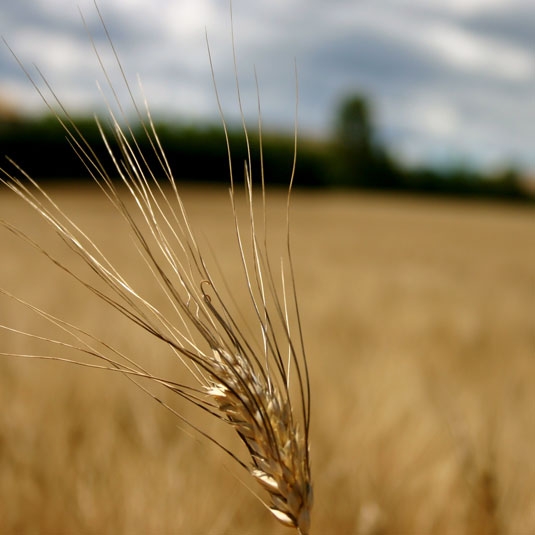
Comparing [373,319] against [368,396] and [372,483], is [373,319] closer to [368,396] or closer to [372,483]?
[368,396]

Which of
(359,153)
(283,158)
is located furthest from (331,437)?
(359,153)

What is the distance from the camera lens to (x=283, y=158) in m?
25.2

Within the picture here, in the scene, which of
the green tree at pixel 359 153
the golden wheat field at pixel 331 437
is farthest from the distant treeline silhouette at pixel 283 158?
the golden wheat field at pixel 331 437

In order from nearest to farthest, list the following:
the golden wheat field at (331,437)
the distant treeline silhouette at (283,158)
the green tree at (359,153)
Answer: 1. the golden wheat field at (331,437)
2. the distant treeline silhouette at (283,158)
3. the green tree at (359,153)

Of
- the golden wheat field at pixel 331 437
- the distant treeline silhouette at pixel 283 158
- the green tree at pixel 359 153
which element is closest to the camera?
the golden wheat field at pixel 331 437

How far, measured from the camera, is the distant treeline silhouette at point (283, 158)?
21016 millimetres

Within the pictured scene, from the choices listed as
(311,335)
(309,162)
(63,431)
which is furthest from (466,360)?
(309,162)

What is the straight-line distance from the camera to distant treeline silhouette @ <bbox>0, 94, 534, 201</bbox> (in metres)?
21.0

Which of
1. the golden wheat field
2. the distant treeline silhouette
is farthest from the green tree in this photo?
the golden wheat field

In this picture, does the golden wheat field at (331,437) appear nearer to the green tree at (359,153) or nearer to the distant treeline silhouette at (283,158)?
the distant treeline silhouette at (283,158)

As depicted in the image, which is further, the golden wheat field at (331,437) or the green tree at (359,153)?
the green tree at (359,153)

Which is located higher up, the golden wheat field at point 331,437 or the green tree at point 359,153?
the golden wheat field at point 331,437

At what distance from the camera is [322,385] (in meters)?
2.15

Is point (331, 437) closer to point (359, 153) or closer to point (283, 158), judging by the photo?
point (283, 158)
